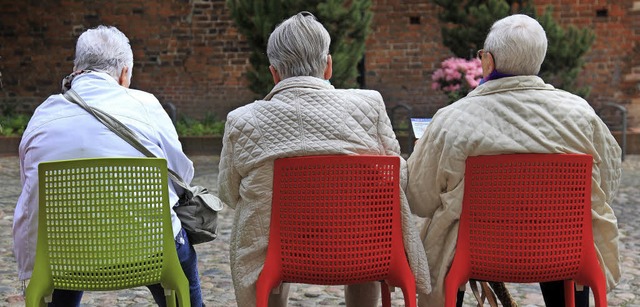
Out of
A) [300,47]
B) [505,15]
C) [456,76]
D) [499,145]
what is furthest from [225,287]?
[505,15]

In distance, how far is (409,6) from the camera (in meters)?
13.8

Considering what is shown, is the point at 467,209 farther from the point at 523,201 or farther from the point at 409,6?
the point at 409,6

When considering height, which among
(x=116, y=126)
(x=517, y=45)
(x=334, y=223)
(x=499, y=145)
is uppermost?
(x=517, y=45)

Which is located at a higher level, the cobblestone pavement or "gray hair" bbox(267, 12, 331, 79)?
"gray hair" bbox(267, 12, 331, 79)

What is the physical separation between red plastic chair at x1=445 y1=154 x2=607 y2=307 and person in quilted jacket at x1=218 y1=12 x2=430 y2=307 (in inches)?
7.1

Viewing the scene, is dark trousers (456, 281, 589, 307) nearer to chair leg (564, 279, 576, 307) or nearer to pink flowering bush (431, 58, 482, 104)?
chair leg (564, 279, 576, 307)

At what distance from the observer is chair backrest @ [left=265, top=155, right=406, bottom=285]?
296 cm

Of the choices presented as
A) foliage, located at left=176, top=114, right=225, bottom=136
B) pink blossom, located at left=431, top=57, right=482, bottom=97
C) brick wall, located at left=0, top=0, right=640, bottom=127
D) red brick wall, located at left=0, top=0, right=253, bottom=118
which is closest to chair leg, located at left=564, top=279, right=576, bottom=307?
pink blossom, located at left=431, top=57, right=482, bottom=97

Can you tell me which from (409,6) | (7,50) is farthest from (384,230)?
(7,50)

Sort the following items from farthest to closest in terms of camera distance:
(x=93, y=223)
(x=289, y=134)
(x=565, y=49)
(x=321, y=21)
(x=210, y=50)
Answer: (x=210, y=50)
(x=565, y=49)
(x=321, y=21)
(x=289, y=134)
(x=93, y=223)

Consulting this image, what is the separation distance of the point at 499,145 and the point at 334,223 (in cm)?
62

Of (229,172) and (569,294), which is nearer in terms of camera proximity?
(229,172)

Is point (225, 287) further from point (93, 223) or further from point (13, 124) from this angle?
point (13, 124)

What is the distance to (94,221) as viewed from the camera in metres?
2.87
